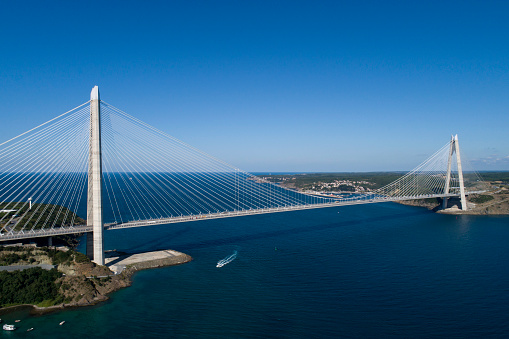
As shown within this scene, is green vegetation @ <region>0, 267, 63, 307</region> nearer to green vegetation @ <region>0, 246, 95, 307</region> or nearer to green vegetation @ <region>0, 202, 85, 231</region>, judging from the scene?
green vegetation @ <region>0, 246, 95, 307</region>

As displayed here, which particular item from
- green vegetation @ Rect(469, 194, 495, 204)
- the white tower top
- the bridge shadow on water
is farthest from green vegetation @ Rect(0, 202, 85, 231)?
green vegetation @ Rect(469, 194, 495, 204)

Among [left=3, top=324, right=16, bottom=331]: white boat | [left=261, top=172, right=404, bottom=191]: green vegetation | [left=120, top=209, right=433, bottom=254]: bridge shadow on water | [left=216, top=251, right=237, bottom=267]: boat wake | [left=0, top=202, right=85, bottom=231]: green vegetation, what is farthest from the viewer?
[left=261, top=172, right=404, bottom=191]: green vegetation

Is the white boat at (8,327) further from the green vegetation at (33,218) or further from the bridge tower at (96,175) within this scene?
the green vegetation at (33,218)

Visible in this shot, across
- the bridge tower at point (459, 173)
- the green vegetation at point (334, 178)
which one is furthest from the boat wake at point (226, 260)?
the green vegetation at point (334, 178)

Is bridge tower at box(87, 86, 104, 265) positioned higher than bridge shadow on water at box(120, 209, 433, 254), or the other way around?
bridge tower at box(87, 86, 104, 265)

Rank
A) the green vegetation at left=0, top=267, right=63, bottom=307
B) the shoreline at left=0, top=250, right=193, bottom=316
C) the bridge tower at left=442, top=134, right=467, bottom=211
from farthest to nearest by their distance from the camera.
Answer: the bridge tower at left=442, top=134, right=467, bottom=211 → the green vegetation at left=0, top=267, right=63, bottom=307 → the shoreline at left=0, top=250, right=193, bottom=316

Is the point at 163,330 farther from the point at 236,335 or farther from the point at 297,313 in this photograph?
the point at 297,313
